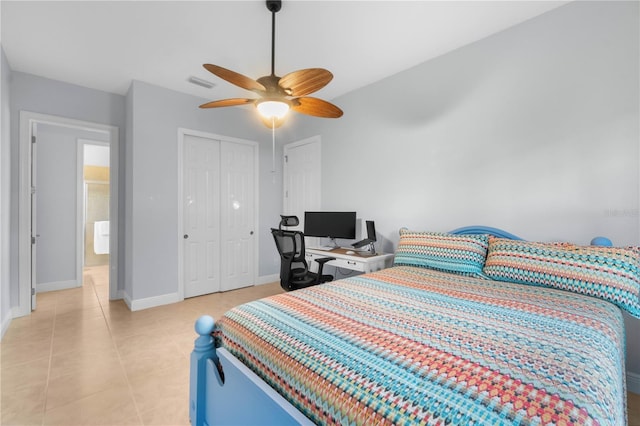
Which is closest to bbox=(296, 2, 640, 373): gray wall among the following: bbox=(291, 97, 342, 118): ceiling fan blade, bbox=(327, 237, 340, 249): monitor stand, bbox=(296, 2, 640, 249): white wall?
bbox=(296, 2, 640, 249): white wall

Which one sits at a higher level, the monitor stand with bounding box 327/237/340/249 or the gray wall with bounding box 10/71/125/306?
the gray wall with bounding box 10/71/125/306

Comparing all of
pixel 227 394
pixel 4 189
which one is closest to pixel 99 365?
pixel 227 394

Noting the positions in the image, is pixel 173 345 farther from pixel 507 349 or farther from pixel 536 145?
pixel 536 145

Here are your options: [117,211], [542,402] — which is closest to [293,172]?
[117,211]

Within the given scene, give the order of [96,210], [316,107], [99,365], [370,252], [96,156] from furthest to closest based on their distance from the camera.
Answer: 1. [96,210]
2. [96,156]
3. [370,252]
4. [316,107]
5. [99,365]

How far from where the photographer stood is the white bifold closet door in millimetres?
3896

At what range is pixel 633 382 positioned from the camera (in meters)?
1.94

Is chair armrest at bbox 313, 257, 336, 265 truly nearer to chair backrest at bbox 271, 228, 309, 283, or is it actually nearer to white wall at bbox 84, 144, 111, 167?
chair backrest at bbox 271, 228, 309, 283

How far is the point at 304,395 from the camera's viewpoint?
3.12 feet

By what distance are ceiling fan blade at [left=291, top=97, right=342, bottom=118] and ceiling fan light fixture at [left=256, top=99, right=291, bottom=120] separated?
121 millimetres

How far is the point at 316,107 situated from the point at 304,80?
0.38 meters

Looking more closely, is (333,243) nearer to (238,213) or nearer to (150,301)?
(238,213)

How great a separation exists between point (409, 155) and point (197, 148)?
2.79 metres

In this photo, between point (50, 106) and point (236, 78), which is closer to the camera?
point (236, 78)
